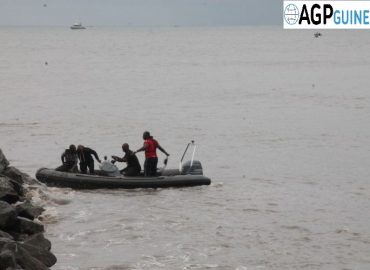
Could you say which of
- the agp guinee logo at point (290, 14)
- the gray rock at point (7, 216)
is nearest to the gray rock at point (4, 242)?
the gray rock at point (7, 216)

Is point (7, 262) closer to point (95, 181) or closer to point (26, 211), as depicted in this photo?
point (26, 211)

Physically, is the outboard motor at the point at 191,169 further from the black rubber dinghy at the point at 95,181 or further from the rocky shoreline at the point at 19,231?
the rocky shoreline at the point at 19,231

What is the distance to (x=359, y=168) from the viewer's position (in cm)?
2542

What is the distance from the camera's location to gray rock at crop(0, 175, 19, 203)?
54.3 feet

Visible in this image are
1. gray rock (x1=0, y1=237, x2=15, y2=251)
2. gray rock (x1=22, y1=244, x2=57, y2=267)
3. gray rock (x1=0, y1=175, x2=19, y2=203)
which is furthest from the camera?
gray rock (x1=0, y1=175, x2=19, y2=203)

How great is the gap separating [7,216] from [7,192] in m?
2.35

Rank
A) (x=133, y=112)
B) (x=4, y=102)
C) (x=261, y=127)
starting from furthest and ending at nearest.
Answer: (x=4, y=102) → (x=133, y=112) → (x=261, y=127)

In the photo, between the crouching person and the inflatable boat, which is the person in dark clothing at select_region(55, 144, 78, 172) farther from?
the crouching person

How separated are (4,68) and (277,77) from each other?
111ft

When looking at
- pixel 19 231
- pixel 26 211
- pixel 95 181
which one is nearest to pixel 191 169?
pixel 95 181

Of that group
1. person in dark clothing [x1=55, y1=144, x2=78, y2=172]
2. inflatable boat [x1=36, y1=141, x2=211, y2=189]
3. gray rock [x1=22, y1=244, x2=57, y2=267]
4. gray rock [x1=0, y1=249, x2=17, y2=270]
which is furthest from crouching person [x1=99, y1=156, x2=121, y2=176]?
gray rock [x1=0, y1=249, x2=17, y2=270]

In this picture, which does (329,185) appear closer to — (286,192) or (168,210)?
(286,192)

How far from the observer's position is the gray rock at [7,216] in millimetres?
14281

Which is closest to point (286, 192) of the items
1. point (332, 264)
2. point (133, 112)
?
point (332, 264)
